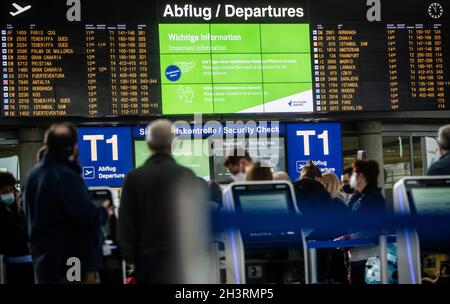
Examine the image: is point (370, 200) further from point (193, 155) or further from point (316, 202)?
point (193, 155)

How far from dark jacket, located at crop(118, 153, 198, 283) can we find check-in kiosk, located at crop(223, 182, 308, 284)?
5.33 feet

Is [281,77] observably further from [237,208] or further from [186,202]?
[186,202]

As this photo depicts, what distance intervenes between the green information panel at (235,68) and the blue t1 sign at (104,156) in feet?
2.92

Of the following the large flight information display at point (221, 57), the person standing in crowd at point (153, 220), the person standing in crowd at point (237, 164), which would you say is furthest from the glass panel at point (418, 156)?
the person standing in crowd at point (153, 220)

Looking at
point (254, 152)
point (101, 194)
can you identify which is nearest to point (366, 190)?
point (101, 194)

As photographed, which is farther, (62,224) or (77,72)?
(77,72)

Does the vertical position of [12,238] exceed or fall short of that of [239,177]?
it falls short

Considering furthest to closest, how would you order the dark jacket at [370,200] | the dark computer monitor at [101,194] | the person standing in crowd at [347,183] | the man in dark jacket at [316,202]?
1. the person standing in crowd at [347,183]
2. the man in dark jacket at [316,202]
3. the dark jacket at [370,200]
4. the dark computer monitor at [101,194]

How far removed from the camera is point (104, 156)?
1169 cm

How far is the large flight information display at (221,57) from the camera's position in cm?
1102

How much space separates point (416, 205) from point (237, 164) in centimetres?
156

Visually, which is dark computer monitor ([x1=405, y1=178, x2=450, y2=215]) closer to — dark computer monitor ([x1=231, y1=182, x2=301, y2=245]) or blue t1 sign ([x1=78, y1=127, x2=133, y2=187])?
dark computer monitor ([x1=231, y1=182, x2=301, y2=245])

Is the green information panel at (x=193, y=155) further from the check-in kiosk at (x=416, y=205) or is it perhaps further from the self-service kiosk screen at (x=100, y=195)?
the check-in kiosk at (x=416, y=205)

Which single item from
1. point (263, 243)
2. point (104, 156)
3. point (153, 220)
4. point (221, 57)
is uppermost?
point (221, 57)
